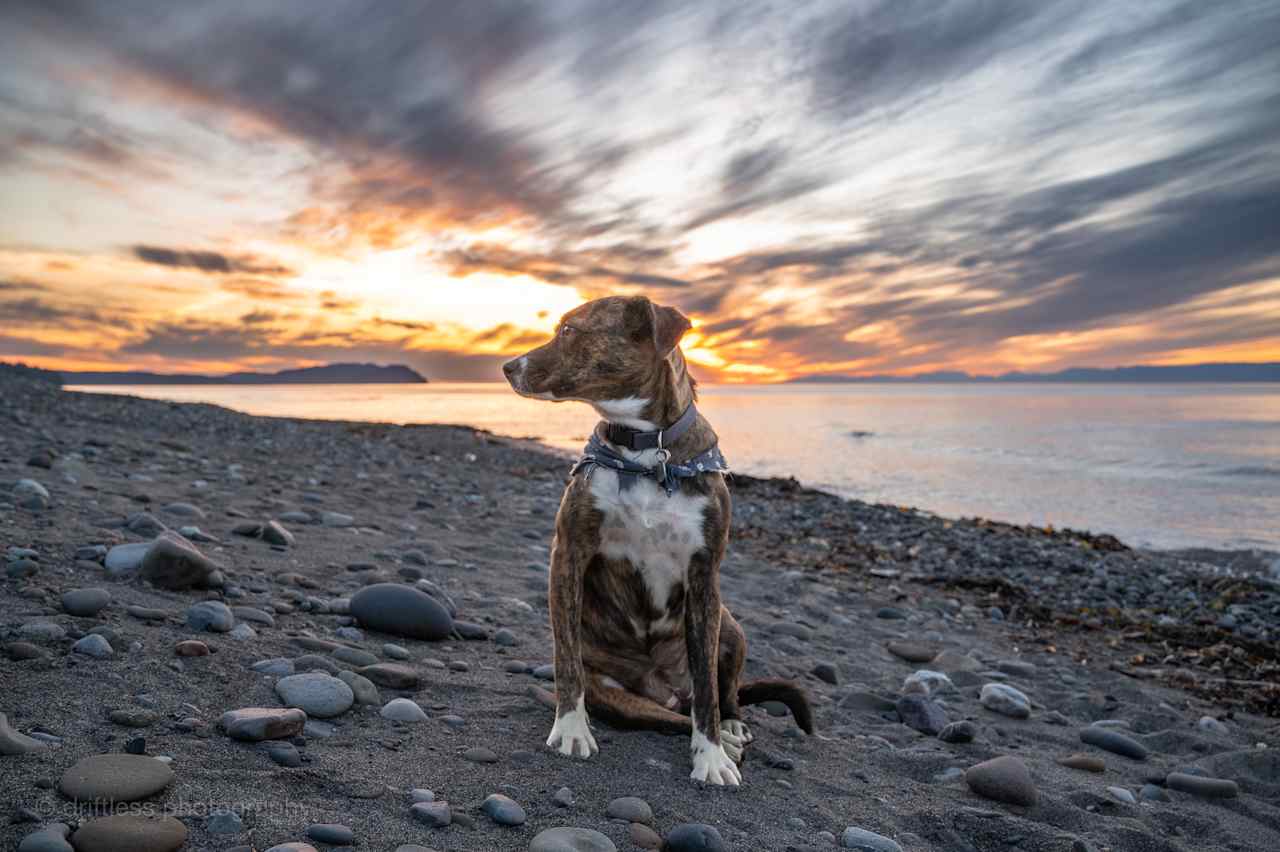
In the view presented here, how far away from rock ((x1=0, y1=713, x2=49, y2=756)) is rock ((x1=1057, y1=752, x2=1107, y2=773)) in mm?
5910

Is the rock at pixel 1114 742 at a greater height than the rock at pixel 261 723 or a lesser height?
lesser

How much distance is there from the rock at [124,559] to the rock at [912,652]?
6.71 meters

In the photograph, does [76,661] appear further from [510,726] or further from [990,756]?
[990,756]

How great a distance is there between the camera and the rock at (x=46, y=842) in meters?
2.34

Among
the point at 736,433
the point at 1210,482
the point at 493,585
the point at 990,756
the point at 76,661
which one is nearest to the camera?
the point at 76,661

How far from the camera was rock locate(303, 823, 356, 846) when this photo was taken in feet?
9.08

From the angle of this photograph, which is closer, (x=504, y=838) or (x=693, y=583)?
(x=504, y=838)

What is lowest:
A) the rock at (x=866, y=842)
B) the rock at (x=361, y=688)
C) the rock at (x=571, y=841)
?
the rock at (x=866, y=842)

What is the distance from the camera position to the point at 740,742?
464 cm

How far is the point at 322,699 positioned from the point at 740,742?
95.3 inches

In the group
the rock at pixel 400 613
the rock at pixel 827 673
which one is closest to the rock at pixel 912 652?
the rock at pixel 827 673

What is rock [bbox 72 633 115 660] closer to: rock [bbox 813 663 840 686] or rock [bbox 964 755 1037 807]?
rock [bbox 964 755 1037 807]

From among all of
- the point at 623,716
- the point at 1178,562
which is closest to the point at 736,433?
the point at 1178,562

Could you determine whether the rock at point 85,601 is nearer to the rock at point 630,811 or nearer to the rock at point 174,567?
the rock at point 174,567
